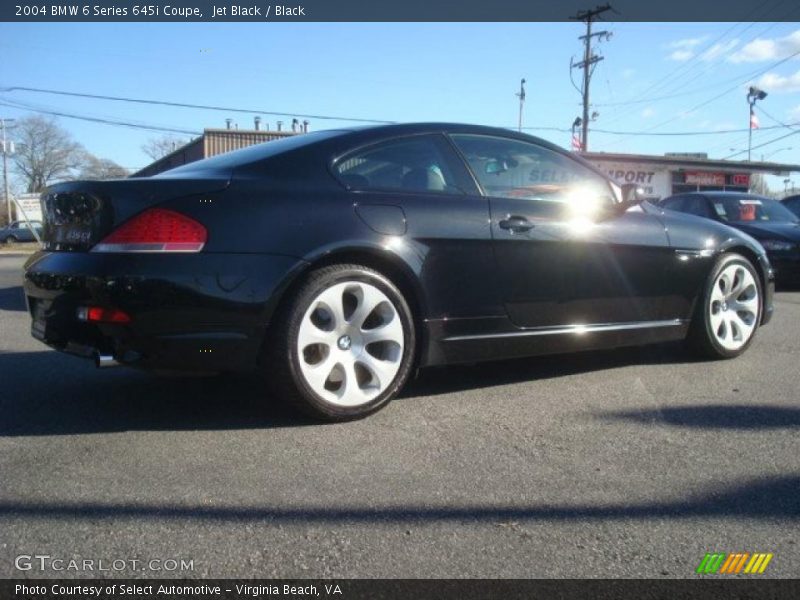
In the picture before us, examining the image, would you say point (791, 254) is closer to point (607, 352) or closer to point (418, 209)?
point (607, 352)

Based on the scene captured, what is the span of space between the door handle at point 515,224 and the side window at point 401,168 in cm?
29

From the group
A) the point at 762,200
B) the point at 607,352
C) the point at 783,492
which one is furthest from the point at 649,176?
the point at 783,492

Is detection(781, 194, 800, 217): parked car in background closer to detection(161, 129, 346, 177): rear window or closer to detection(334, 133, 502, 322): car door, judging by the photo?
detection(334, 133, 502, 322): car door

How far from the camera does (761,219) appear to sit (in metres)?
10.2

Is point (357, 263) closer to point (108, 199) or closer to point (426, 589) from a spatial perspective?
point (108, 199)

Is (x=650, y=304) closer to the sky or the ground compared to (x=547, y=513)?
closer to the sky

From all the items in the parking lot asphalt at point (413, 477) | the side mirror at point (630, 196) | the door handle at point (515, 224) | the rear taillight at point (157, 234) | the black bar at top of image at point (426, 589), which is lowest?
the black bar at top of image at point (426, 589)

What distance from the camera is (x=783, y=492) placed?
2.76 metres

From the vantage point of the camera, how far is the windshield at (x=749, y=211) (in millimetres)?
10195

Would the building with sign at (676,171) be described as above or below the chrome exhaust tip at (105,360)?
above

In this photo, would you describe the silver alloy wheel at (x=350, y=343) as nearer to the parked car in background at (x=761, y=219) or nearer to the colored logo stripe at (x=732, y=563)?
the colored logo stripe at (x=732, y=563)

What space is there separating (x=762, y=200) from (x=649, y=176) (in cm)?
2220

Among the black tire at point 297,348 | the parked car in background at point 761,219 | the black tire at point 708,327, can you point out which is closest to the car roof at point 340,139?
the black tire at point 297,348

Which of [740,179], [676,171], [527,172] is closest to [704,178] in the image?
[676,171]
